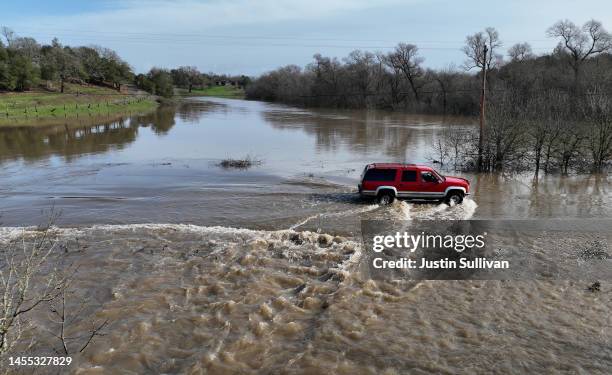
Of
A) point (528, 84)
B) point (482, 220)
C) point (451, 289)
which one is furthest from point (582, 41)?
point (451, 289)

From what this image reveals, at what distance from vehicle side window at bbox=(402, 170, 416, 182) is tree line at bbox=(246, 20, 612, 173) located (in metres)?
8.80

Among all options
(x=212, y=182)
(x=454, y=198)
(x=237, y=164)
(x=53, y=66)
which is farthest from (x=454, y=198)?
(x=53, y=66)

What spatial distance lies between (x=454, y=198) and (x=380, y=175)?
10.2 ft

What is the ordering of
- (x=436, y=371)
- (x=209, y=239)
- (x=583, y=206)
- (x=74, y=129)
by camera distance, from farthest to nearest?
(x=74, y=129)
(x=583, y=206)
(x=209, y=239)
(x=436, y=371)

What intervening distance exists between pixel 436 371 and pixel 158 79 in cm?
11599

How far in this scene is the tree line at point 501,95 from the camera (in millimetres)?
26109

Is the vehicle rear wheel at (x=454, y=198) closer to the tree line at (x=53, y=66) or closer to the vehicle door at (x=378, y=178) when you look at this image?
the vehicle door at (x=378, y=178)

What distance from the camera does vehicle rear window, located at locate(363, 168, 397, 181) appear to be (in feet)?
62.1

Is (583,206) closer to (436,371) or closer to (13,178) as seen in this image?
(436,371)

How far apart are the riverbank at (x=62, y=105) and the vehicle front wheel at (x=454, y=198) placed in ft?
156

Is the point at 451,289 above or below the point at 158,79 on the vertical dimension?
below

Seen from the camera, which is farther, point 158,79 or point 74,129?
point 158,79

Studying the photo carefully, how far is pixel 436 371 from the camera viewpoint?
8.30 metres

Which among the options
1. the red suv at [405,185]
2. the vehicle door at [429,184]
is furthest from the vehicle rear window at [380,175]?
the vehicle door at [429,184]
